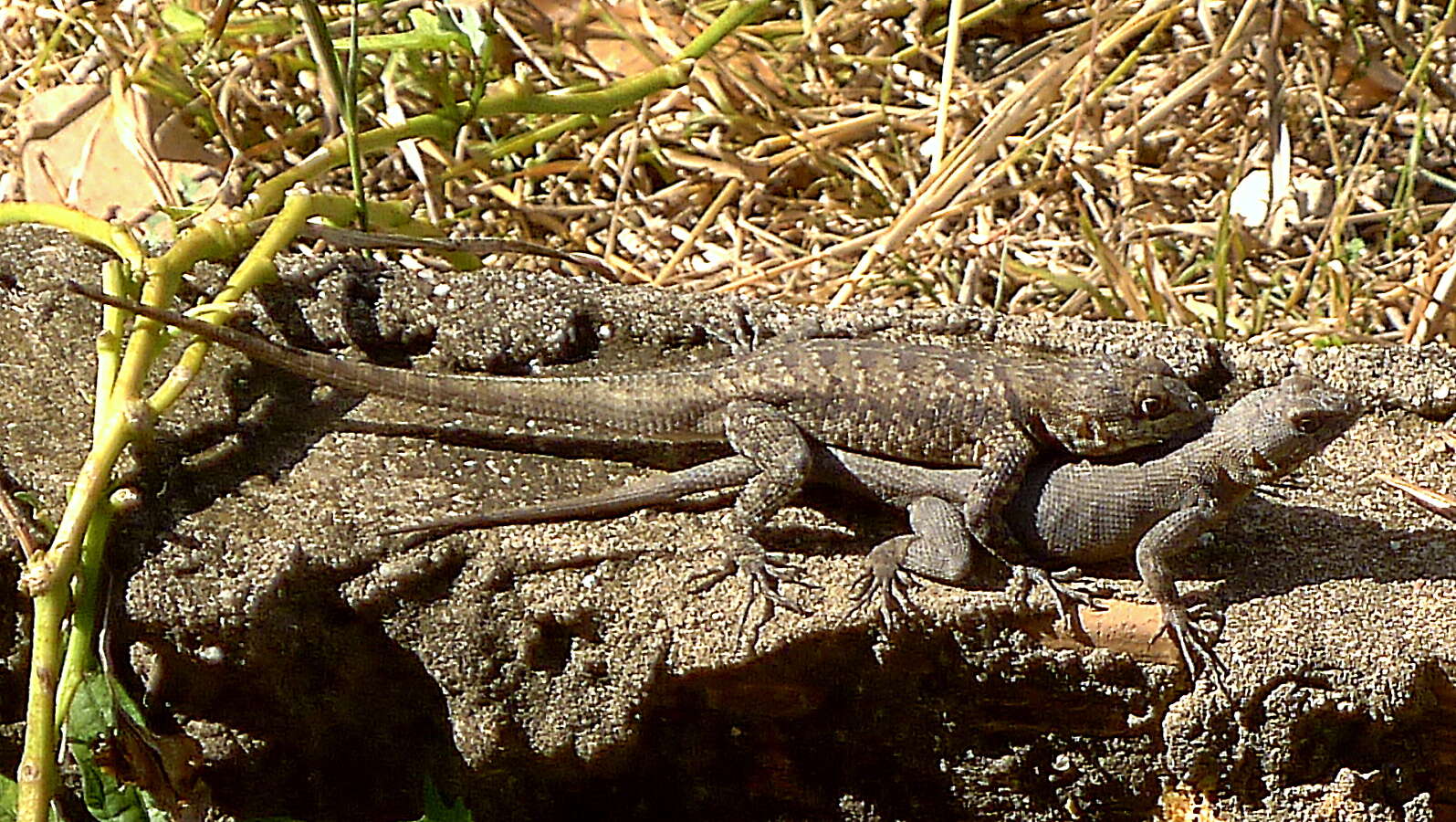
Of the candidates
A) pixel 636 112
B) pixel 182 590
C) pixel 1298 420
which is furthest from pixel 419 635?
pixel 636 112

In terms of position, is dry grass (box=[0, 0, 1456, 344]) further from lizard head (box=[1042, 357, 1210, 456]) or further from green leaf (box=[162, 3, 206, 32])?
lizard head (box=[1042, 357, 1210, 456])

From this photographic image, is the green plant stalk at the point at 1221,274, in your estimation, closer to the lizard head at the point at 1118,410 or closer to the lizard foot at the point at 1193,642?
the lizard head at the point at 1118,410

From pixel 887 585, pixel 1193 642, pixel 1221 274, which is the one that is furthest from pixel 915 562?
pixel 1221 274

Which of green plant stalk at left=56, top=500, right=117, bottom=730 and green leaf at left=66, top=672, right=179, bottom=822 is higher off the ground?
green plant stalk at left=56, top=500, right=117, bottom=730

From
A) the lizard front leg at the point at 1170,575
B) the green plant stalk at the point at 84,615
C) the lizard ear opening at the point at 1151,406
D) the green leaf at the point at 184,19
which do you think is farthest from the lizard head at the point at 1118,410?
the green leaf at the point at 184,19

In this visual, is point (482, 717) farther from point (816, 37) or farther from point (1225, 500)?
point (816, 37)

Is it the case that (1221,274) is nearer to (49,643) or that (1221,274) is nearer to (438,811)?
(438,811)

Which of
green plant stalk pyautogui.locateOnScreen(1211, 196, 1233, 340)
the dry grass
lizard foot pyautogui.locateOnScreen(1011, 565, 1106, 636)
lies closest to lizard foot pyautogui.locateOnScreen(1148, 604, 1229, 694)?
lizard foot pyautogui.locateOnScreen(1011, 565, 1106, 636)
